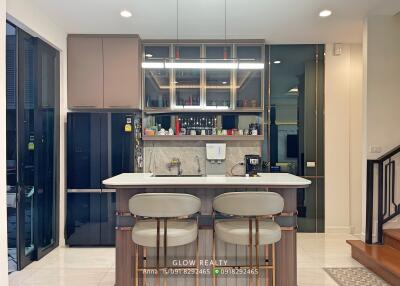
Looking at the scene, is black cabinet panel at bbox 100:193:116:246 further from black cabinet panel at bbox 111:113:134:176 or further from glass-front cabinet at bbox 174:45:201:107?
glass-front cabinet at bbox 174:45:201:107

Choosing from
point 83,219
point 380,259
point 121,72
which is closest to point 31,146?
point 83,219

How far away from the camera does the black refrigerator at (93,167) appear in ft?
14.4

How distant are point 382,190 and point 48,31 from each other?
4.71 meters

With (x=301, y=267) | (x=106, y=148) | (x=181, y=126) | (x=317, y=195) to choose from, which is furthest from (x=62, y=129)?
(x=317, y=195)

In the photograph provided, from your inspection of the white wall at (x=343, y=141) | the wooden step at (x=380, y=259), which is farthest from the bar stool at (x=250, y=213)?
the white wall at (x=343, y=141)

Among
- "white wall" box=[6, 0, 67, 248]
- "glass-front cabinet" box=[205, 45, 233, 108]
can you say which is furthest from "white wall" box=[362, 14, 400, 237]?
"white wall" box=[6, 0, 67, 248]

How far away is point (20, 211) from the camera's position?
3.59 meters

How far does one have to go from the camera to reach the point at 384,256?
3.41 metres

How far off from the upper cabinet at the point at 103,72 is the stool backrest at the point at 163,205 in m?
2.54

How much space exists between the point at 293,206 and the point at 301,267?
50.0 inches

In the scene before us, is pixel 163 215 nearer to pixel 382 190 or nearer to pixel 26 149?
pixel 26 149

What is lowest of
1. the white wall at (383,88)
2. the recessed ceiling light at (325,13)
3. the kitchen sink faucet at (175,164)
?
the kitchen sink faucet at (175,164)

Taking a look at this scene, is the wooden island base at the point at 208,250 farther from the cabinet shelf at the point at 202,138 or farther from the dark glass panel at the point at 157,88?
the dark glass panel at the point at 157,88

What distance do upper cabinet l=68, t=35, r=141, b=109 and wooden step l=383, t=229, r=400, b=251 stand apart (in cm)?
373
